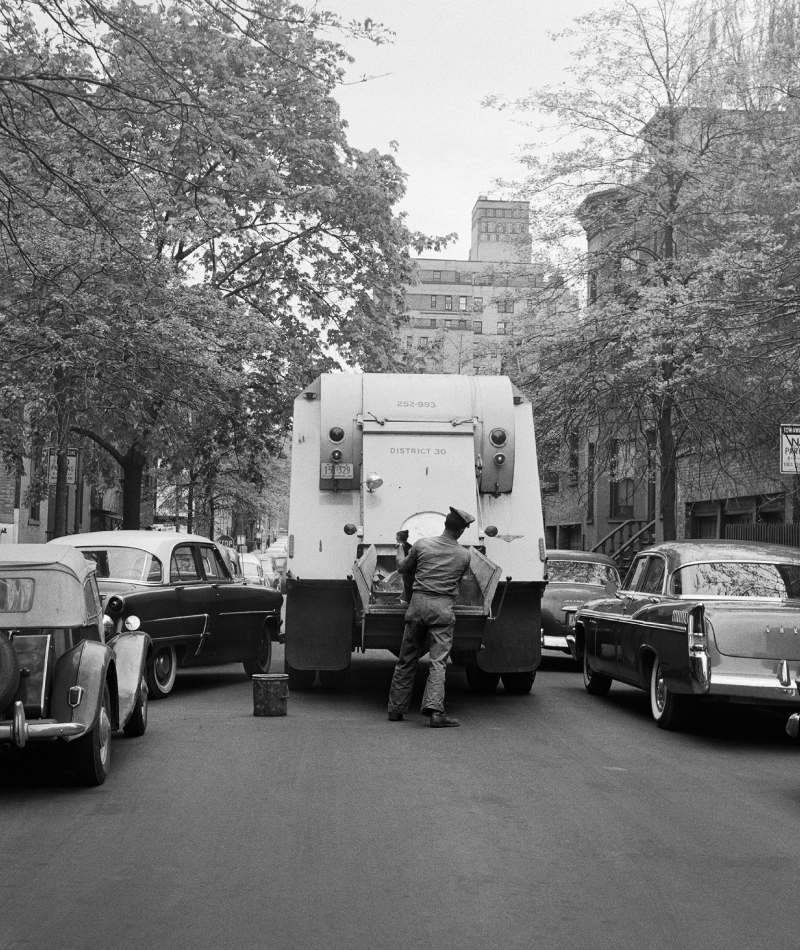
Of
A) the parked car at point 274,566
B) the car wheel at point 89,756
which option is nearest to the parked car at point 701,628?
the car wheel at point 89,756

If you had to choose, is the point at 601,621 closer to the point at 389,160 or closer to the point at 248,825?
the point at 248,825

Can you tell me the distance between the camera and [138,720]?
10000mm

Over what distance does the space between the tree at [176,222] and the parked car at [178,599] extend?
2851mm

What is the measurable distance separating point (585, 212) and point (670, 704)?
16.0m

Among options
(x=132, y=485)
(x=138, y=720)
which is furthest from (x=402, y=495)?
(x=132, y=485)

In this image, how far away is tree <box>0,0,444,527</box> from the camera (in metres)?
10.6

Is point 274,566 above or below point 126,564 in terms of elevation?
below

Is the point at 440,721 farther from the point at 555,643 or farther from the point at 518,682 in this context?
the point at 555,643

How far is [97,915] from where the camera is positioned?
514 cm

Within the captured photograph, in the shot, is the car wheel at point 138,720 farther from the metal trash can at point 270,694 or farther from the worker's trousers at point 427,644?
the worker's trousers at point 427,644

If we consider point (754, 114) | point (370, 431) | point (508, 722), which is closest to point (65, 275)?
point (370, 431)

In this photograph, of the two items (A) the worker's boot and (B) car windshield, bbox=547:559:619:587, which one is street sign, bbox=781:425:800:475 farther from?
(A) the worker's boot

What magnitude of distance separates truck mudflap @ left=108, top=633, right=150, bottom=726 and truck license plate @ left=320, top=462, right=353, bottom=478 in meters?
3.38

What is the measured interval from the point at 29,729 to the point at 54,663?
54cm
